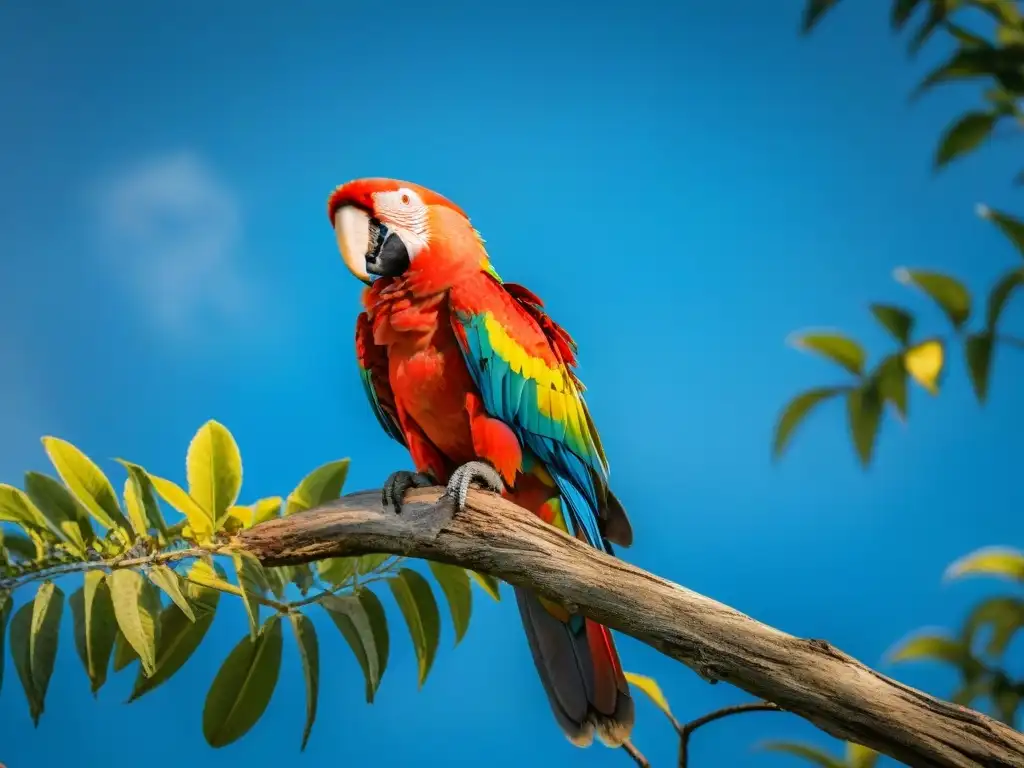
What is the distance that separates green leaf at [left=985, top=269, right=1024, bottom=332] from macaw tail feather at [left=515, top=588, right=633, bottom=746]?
2.87 feet

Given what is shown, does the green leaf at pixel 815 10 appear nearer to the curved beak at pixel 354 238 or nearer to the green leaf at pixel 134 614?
the curved beak at pixel 354 238

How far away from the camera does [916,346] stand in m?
1.78

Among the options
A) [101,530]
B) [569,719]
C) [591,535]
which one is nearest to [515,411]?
[591,535]

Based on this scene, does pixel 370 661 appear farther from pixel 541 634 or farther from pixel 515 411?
pixel 515 411

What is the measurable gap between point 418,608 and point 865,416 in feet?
2.89

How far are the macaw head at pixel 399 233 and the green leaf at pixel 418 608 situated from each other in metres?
0.50

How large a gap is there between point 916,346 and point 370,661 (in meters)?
1.10

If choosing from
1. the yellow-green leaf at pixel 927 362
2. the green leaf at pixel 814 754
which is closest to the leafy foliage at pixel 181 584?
the green leaf at pixel 814 754

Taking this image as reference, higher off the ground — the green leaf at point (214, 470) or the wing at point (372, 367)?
the wing at point (372, 367)

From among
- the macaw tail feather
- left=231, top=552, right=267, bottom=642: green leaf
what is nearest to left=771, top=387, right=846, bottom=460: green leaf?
the macaw tail feather

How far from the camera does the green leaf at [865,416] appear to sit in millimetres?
1814

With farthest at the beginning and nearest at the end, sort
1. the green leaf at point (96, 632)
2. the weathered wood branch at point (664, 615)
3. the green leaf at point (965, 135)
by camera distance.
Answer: the green leaf at point (965, 135)
the green leaf at point (96, 632)
the weathered wood branch at point (664, 615)

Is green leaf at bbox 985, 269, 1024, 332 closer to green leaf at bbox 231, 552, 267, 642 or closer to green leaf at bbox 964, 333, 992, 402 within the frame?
green leaf at bbox 964, 333, 992, 402

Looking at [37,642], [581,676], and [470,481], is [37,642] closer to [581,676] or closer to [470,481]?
[470,481]
